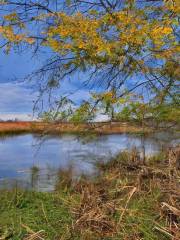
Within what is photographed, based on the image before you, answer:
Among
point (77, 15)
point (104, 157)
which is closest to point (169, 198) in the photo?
point (77, 15)

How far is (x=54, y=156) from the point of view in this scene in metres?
19.6

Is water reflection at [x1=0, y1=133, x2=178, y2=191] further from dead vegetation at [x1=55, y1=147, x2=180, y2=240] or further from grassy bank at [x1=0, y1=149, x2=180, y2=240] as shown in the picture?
dead vegetation at [x1=55, y1=147, x2=180, y2=240]

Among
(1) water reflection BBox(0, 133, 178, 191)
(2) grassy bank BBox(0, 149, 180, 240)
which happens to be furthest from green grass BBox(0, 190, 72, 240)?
(1) water reflection BBox(0, 133, 178, 191)

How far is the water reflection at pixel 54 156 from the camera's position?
42.1 ft

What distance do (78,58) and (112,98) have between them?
1.11 meters

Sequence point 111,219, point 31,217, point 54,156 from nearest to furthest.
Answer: point 111,219, point 31,217, point 54,156

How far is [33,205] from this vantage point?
266 inches

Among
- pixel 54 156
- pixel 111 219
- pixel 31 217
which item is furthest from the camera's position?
pixel 54 156

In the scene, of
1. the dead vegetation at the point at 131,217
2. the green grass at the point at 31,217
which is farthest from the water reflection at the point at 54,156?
the dead vegetation at the point at 131,217

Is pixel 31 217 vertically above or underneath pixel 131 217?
underneath

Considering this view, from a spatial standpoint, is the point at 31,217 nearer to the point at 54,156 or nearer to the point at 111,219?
the point at 111,219

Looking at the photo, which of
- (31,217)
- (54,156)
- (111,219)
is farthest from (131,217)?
(54,156)

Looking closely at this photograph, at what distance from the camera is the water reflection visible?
12.8 meters

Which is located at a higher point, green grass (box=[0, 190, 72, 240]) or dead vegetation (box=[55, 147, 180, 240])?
dead vegetation (box=[55, 147, 180, 240])
